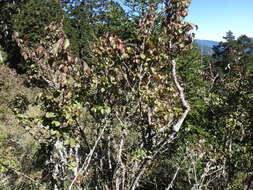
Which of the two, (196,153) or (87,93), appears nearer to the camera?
(87,93)

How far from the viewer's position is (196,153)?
18.7ft

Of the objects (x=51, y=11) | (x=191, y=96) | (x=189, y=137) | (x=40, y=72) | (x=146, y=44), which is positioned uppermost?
(x=51, y=11)

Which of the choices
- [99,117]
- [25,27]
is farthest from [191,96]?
[25,27]

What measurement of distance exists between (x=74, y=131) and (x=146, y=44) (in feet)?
4.22

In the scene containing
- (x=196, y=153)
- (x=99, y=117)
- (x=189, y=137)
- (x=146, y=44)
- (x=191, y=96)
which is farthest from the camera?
(x=191, y=96)

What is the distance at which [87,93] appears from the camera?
2.96m

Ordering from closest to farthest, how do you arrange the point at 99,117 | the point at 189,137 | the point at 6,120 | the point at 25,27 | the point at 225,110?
the point at 99,117
the point at 225,110
the point at 189,137
the point at 6,120
the point at 25,27

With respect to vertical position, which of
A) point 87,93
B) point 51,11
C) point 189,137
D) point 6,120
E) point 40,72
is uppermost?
point 51,11

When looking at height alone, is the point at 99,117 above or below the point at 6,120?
above

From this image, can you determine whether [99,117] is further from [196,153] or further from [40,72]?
[196,153]

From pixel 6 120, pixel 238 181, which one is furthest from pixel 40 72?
pixel 6 120

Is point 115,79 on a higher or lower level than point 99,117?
higher

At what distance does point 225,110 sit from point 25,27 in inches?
850

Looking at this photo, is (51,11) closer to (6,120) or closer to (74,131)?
(6,120)
